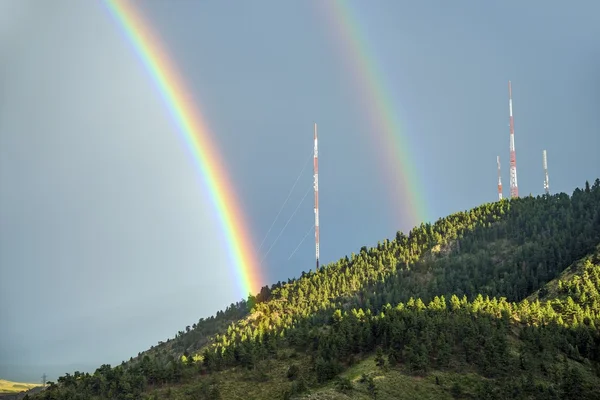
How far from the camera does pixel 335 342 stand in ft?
348

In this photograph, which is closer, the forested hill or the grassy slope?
the grassy slope

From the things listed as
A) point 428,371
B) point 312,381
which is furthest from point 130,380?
point 428,371

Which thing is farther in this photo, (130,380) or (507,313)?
(507,313)

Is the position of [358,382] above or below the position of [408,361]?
below

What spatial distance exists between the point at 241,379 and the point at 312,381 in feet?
50.0

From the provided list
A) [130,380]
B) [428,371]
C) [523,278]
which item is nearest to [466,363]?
[428,371]

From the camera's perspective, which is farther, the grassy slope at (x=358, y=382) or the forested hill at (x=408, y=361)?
the forested hill at (x=408, y=361)

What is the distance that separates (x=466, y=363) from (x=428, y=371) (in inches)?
308

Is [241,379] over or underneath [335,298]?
underneath

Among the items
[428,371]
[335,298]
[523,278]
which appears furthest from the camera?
[335,298]

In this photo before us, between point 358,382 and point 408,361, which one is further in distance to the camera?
point 408,361

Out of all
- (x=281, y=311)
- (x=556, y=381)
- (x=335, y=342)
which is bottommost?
(x=556, y=381)

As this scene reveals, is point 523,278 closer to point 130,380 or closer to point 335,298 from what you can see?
point 335,298

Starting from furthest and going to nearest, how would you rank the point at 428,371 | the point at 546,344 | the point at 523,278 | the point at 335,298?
the point at 335,298
the point at 523,278
the point at 546,344
the point at 428,371
